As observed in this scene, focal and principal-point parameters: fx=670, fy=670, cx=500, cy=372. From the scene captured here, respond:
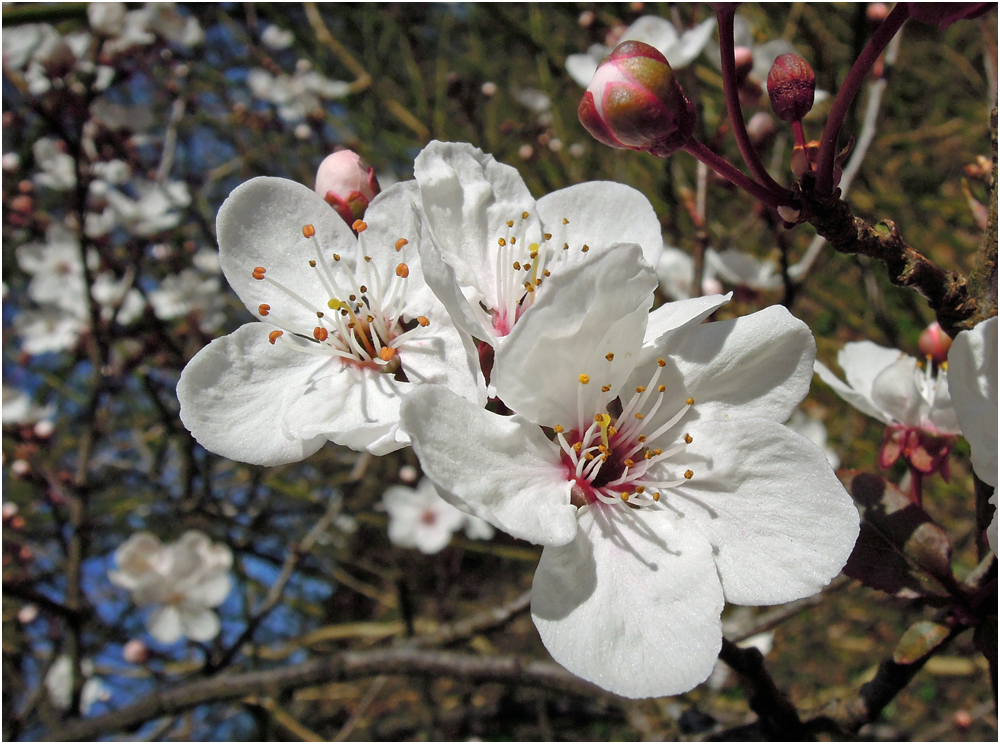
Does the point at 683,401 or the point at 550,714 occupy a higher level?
the point at 683,401

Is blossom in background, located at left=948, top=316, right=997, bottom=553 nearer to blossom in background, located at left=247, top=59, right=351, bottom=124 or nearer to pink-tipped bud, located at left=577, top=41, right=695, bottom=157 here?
pink-tipped bud, located at left=577, top=41, right=695, bottom=157

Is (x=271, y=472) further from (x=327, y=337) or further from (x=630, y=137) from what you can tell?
(x=630, y=137)

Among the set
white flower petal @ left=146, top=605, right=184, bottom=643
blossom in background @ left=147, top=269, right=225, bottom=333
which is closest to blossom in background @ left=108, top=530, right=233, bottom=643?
white flower petal @ left=146, top=605, right=184, bottom=643

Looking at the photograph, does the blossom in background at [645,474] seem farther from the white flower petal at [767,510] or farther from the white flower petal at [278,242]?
the white flower petal at [278,242]

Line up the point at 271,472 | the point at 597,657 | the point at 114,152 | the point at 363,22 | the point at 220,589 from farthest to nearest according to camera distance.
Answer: the point at 363,22, the point at 271,472, the point at 114,152, the point at 220,589, the point at 597,657

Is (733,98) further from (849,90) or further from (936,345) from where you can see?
(936,345)

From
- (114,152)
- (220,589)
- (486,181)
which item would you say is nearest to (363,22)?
(114,152)
